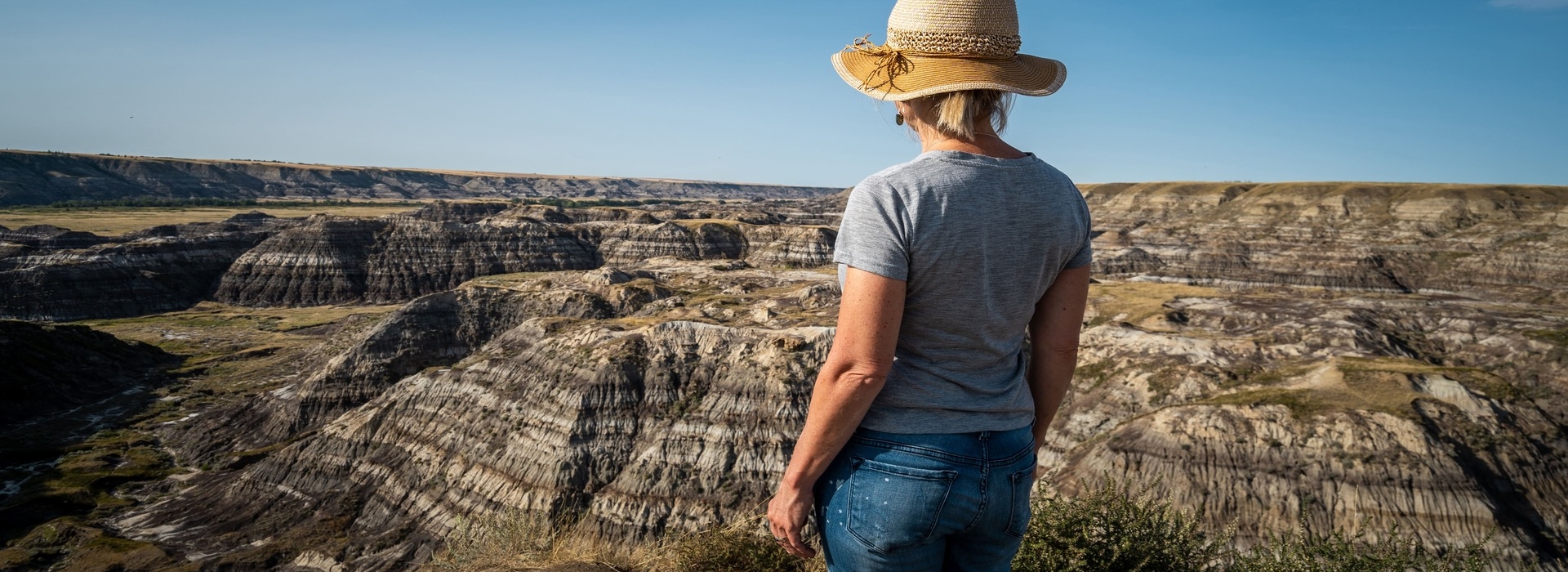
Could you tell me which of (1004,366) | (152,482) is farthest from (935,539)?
(152,482)

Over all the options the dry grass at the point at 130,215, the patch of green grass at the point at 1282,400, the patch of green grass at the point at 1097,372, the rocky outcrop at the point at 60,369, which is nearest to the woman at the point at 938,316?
the patch of green grass at the point at 1282,400

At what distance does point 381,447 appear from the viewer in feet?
115

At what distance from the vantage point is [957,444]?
278 centimetres

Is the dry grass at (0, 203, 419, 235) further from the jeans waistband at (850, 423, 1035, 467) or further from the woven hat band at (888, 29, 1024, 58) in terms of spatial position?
the jeans waistband at (850, 423, 1035, 467)

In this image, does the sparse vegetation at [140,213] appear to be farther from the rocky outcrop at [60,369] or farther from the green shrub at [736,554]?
the green shrub at [736,554]

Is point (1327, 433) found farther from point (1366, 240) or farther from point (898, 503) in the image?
point (1366, 240)

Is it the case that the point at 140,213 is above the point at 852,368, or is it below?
below

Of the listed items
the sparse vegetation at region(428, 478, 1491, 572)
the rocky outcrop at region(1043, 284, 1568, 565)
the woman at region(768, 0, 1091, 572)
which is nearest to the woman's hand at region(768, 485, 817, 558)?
the woman at region(768, 0, 1091, 572)

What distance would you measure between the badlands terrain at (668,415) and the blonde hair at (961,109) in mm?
8515

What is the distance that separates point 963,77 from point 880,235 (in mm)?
759

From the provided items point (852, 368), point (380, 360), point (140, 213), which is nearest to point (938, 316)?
point (852, 368)

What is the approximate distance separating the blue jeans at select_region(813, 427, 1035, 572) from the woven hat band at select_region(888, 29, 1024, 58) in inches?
56.7

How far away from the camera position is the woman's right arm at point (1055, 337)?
322 cm

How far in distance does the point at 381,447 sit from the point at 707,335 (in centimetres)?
1594
